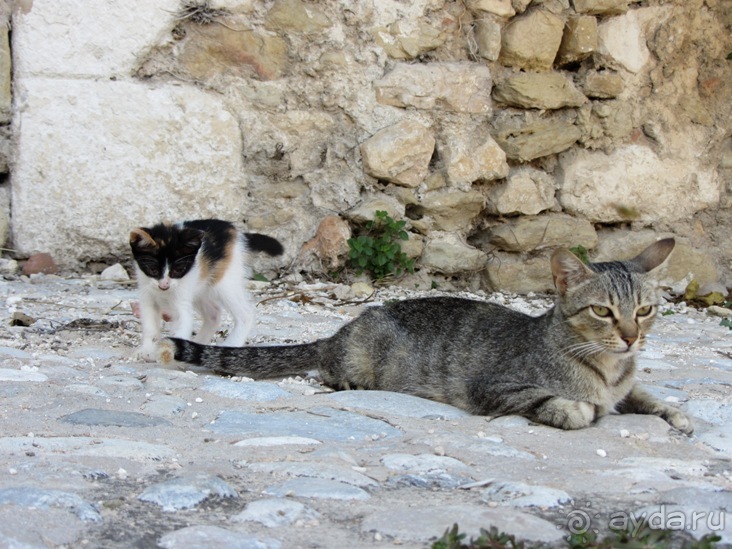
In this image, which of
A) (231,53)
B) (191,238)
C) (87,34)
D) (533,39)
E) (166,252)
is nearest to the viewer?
(166,252)

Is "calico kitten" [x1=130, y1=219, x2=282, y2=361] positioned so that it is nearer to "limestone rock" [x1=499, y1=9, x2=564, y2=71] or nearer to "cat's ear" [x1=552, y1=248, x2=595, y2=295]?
"cat's ear" [x1=552, y1=248, x2=595, y2=295]

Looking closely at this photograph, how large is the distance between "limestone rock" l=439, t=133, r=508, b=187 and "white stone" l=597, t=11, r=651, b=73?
135 cm

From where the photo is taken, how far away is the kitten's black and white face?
5535 mm

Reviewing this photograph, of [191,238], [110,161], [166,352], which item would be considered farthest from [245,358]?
[110,161]

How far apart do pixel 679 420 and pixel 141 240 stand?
127 inches

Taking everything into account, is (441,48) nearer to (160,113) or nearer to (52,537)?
(160,113)

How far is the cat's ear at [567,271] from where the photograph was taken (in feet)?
14.8

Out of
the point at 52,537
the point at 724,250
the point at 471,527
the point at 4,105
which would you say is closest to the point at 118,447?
the point at 52,537

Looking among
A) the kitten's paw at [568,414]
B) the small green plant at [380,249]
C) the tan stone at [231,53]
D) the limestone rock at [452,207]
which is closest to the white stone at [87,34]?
the tan stone at [231,53]

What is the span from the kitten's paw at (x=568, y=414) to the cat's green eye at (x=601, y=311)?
0.43 m

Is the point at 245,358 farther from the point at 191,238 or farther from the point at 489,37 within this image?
the point at 489,37

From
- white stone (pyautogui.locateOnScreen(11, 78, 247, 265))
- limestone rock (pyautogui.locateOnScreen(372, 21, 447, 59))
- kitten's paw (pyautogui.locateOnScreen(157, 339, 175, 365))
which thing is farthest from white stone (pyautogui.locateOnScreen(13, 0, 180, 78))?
kitten's paw (pyautogui.locateOnScreen(157, 339, 175, 365))

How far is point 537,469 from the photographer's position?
11.0 ft

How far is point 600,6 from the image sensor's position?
8148 millimetres
